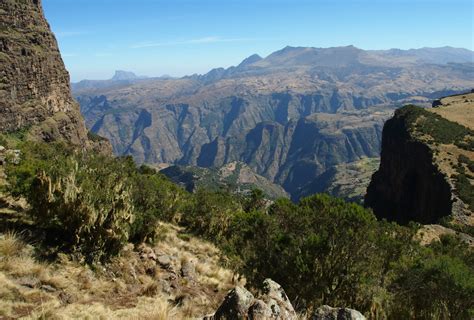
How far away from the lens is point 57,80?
177 meters

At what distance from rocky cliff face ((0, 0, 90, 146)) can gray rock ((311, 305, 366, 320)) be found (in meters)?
148

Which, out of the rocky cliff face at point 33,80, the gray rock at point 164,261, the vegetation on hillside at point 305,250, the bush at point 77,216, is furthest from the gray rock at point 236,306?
the rocky cliff face at point 33,80

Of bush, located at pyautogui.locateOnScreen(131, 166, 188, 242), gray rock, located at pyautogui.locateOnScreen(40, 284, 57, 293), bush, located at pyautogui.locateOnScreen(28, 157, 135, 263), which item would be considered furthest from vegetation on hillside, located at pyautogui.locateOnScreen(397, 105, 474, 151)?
gray rock, located at pyautogui.locateOnScreen(40, 284, 57, 293)

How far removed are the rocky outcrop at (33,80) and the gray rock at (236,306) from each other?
145659 mm

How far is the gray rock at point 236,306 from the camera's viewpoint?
1188 cm

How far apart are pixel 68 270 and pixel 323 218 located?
16163 mm

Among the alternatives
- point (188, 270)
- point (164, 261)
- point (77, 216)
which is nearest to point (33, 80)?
point (164, 261)

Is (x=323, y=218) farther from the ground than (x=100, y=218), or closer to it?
closer to it

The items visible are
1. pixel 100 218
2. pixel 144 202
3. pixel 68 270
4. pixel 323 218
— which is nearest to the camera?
pixel 68 270

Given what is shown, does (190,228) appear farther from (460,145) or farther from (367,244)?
(460,145)

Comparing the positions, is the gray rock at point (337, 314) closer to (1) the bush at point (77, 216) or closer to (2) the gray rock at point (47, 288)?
(2) the gray rock at point (47, 288)

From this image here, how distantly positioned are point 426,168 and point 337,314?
315 feet

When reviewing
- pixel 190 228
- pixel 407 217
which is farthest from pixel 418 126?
pixel 190 228

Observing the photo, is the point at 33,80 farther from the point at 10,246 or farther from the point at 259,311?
the point at 259,311
